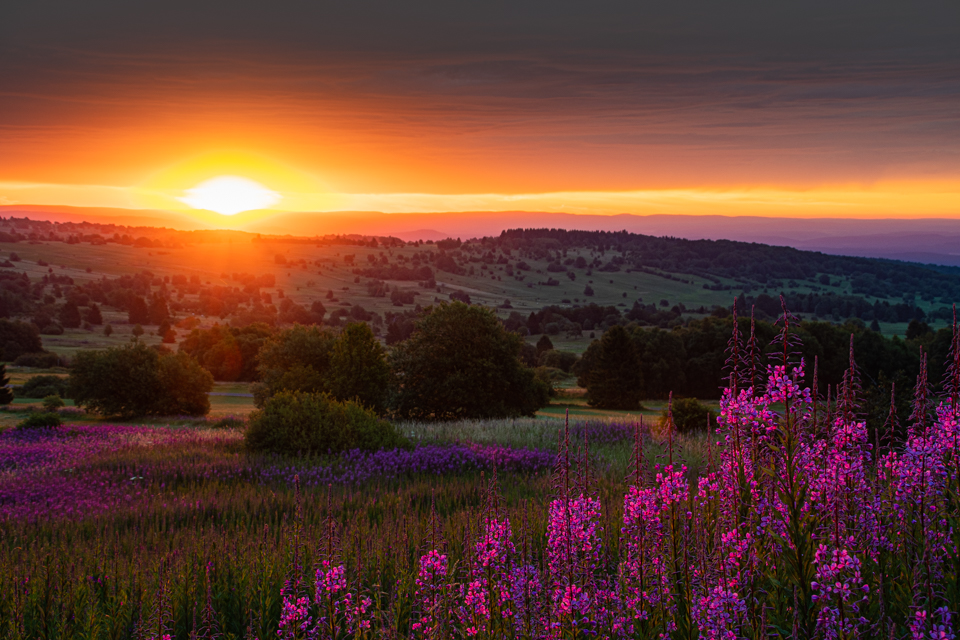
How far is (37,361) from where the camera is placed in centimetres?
7706

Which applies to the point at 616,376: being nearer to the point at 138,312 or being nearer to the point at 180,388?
the point at 180,388

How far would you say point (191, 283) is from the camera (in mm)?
166250

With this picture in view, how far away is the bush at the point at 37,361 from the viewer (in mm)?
76688

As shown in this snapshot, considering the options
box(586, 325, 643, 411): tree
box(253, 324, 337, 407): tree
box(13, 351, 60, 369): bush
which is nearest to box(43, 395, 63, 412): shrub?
box(253, 324, 337, 407): tree

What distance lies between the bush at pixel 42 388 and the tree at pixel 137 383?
15307 millimetres

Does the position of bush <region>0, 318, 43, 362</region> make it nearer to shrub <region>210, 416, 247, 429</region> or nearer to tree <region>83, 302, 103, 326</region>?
tree <region>83, 302, 103, 326</region>

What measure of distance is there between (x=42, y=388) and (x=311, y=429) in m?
46.3

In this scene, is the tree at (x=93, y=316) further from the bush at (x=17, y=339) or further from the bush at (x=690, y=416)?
the bush at (x=690, y=416)

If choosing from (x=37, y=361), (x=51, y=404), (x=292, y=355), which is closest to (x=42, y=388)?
(x=51, y=404)

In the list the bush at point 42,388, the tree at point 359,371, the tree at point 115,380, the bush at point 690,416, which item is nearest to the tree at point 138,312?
the bush at point 42,388

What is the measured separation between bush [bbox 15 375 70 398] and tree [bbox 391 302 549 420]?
31.0 metres

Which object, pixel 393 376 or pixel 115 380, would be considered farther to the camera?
pixel 115 380

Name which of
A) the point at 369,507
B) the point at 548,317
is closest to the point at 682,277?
the point at 548,317

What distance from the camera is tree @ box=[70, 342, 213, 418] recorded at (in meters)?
39.0
